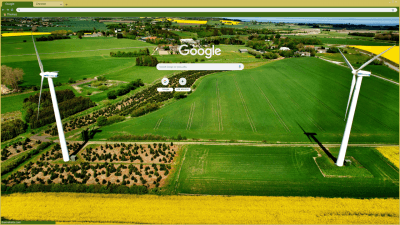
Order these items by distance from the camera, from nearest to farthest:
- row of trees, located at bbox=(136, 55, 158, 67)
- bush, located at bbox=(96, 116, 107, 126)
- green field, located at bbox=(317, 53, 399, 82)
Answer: bush, located at bbox=(96, 116, 107, 126) < row of trees, located at bbox=(136, 55, 158, 67) < green field, located at bbox=(317, 53, 399, 82)

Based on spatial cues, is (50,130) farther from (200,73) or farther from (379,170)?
(379,170)

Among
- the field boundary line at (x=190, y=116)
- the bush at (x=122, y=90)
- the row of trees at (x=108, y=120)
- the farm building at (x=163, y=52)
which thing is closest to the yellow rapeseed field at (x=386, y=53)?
the field boundary line at (x=190, y=116)

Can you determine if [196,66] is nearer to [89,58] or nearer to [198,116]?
[198,116]

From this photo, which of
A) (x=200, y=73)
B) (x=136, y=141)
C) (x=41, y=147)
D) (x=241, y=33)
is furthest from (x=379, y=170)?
(x=41, y=147)

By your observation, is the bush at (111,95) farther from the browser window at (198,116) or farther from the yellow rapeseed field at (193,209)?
the yellow rapeseed field at (193,209)

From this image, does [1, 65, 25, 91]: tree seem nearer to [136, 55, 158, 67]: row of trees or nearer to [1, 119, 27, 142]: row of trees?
[1, 119, 27, 142]: row of trees

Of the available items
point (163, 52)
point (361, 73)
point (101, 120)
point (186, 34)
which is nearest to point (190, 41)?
point (186, 34)

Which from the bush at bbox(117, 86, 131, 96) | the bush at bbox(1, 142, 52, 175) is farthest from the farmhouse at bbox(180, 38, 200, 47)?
the bush at bbox(1, 142, 52, 175)
